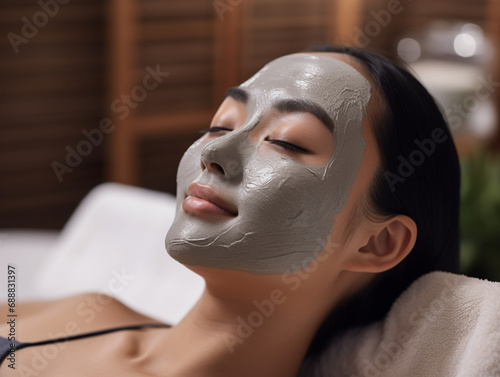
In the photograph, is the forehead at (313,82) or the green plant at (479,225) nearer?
the forehead at (313,82)

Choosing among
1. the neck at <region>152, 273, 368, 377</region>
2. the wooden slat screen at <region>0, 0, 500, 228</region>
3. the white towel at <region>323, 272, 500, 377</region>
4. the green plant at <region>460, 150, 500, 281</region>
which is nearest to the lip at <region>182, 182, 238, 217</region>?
the neck at <region>152, 273, 368, 377</region>

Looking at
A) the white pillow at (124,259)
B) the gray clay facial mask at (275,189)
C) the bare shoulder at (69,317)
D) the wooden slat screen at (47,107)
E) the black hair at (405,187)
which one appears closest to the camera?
the gray clay facial mask at (275,189)

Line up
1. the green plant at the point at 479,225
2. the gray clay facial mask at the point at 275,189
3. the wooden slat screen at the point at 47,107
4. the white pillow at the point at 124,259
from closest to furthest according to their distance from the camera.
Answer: the gray clay facial mask at the point at 275,189 → the white pillow at the point at 124,259 → the green plant at the point at 479,225 → the wooden slat screen at the point at 47,107

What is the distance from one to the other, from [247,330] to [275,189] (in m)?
0.25

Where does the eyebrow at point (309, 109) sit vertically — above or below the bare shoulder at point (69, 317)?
above

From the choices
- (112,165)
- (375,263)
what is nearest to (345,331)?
(375,263)

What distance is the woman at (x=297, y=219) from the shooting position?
3.34 feet

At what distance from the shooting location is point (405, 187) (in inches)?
43.8

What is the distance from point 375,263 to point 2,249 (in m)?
1.47

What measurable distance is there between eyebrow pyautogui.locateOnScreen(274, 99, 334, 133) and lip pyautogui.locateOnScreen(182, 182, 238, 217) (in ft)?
0.60

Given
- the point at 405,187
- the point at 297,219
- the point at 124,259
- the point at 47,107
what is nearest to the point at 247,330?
the point at 297,219

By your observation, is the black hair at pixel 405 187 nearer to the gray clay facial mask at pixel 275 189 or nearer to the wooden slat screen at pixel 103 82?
the gray clay facial mask at pixel 275 189

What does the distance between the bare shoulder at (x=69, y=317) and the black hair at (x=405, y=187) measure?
38cm

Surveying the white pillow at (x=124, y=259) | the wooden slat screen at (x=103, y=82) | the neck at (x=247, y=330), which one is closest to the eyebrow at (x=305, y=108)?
the neck at (x=247, y=330)
